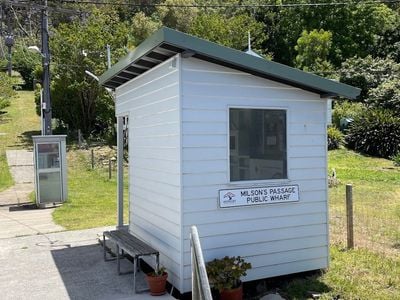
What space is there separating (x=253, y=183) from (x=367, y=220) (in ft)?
15.2

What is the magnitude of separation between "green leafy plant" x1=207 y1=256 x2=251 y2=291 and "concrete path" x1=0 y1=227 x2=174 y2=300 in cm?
61

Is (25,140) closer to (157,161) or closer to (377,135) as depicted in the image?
(377,135)

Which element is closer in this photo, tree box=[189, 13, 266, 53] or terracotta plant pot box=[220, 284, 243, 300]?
terracotta plant pot box=[220, 284, 243, 300]

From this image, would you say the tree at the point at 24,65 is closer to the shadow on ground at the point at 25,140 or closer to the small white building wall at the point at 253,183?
the shadow on ground at the point at 25,140

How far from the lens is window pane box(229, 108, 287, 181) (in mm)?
5332

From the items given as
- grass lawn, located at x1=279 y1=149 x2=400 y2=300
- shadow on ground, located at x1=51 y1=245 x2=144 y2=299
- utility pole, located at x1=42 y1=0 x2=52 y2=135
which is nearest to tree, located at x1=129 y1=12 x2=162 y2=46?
utility pole, located at x1=42 y1=0 x2=52 y2=135

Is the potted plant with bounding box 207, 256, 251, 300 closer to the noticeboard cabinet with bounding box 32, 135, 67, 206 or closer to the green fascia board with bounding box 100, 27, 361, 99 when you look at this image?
the green fascia board with bounding box 100, 27, 361, 99

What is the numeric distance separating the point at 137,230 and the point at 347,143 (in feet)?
57.6

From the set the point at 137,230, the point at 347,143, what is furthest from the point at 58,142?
the point at 347,143

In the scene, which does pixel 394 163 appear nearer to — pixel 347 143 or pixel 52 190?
pixel 347 143

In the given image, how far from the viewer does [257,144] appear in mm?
5453

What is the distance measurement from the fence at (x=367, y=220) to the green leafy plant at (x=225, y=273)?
2685 millimetres

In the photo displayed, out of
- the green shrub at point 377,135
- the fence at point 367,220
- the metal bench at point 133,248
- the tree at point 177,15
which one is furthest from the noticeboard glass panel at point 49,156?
the tree at point 177,15

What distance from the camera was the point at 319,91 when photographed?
5.77m
